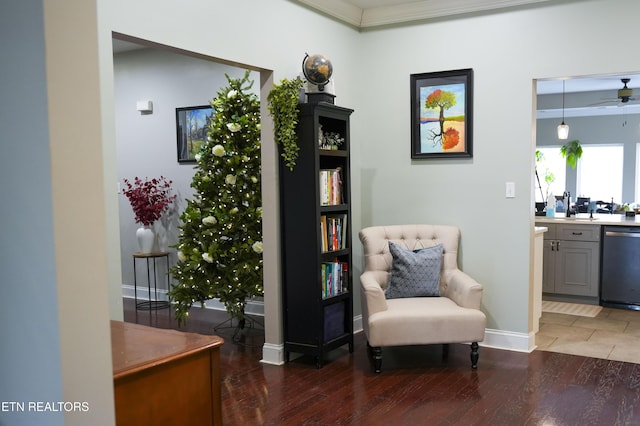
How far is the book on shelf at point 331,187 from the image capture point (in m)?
4.17

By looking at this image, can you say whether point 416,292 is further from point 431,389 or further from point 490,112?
point 490,112

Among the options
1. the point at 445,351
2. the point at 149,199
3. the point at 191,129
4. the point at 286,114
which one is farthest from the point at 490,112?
the point at 149,199

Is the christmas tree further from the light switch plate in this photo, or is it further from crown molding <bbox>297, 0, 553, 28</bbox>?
the light switch plate

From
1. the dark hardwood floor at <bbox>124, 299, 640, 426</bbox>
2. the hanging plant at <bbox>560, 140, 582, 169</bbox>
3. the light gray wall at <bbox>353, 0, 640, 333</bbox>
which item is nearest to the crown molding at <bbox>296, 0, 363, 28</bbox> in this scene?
the light gray wall at <bbox>353, 0, 640, 333</bbox>

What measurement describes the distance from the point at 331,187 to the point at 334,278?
2.18 ft

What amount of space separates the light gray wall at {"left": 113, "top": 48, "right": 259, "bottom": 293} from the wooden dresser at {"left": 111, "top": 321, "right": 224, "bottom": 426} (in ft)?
14.5

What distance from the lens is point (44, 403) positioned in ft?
4.14

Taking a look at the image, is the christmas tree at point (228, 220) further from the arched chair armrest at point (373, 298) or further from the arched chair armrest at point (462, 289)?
the arched chair armrest at point (462, 289)

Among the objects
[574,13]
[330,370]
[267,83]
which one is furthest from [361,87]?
[330,370]

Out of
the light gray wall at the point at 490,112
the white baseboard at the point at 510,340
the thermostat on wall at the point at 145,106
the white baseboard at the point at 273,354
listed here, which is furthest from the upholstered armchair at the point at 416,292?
the thermostat on wall at the point at 145,106

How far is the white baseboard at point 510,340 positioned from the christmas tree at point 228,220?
1846 millimetres

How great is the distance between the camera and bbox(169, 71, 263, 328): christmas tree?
475 cm

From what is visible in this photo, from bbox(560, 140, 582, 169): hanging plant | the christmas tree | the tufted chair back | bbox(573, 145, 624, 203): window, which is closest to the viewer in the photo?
the tufted chair back

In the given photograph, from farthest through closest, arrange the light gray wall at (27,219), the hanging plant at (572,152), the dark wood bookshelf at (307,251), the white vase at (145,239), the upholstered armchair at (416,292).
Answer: the hanging plant at (572,152), the white vase at (145,239), the dark wood bookshelf at (307,251), the upholstered armchair at (416,292), the light gray wall at (27,219)
